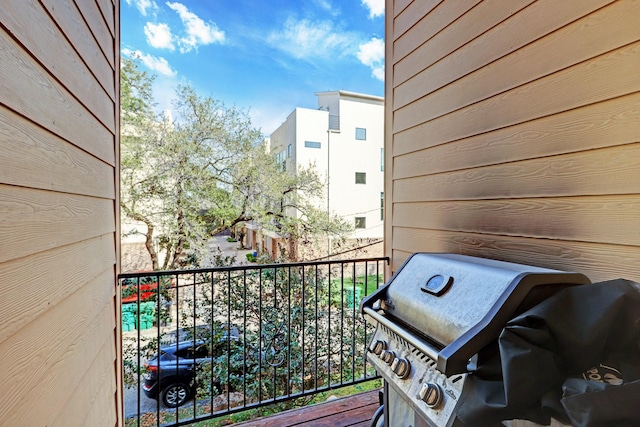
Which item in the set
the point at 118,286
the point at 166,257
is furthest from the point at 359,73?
the point at 118,286

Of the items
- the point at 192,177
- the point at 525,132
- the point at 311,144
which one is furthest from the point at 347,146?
the point at 525,132

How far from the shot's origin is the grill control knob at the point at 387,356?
110 centimetres

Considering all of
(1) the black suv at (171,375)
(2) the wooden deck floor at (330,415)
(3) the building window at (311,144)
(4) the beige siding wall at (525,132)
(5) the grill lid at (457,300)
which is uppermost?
(3) the building window at (311,144)

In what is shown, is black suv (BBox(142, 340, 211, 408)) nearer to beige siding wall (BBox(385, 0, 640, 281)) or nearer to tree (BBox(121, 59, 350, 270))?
tree (BBox(121, 59, 350, 270))

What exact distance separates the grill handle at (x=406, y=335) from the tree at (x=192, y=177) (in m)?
5.28

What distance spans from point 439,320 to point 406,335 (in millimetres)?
129

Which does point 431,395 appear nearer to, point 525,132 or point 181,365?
point 525,132

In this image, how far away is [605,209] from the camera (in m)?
0.99

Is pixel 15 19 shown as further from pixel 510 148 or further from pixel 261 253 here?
pixel 261 253

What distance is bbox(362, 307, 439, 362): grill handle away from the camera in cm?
91

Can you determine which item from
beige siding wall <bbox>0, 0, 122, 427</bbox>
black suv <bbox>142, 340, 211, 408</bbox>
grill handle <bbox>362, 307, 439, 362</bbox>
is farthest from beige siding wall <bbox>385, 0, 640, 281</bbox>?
black suv <bbox>142, 340, 211, 408</bbox>

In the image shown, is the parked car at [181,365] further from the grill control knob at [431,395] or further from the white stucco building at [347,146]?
the white stucco building at [347,146]

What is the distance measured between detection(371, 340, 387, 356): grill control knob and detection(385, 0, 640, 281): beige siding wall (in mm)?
677

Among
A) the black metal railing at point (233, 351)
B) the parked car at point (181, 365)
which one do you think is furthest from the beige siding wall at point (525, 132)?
the parked car at point (181, 365)
